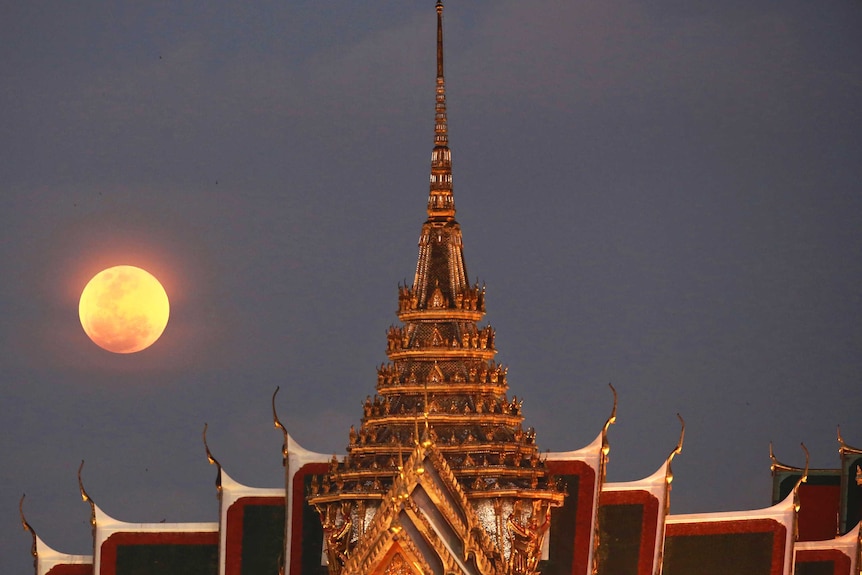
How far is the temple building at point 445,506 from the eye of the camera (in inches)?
1291

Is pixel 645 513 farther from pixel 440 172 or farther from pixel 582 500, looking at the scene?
pixel 440 172

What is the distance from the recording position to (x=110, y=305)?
126 ft

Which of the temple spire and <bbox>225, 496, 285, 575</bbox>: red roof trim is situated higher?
the temple spire

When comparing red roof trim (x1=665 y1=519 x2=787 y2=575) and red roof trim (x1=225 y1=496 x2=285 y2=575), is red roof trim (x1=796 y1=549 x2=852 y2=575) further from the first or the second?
red roof trim (x1=225 y1=496 x2=285 y2=575)

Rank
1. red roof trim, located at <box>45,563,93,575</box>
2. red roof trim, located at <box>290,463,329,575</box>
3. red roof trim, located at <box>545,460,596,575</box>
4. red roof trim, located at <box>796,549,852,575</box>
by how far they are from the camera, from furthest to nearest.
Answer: red roof trim, located at <box>45,563,93,575</box>, red roof trim, located at <box>796,549,852,575</box>, red roof trim, located at <box>290,463,329,575</box>, red roof trim, located at <box>545,460,596,575</box>

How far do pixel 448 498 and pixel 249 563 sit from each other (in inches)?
185

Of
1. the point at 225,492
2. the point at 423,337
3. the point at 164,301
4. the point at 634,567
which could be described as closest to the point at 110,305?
the point at 164,301

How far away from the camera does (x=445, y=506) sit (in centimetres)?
3266

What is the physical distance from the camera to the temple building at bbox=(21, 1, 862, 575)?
3278 centimetres

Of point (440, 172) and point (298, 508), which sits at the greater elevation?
point (440, 172)

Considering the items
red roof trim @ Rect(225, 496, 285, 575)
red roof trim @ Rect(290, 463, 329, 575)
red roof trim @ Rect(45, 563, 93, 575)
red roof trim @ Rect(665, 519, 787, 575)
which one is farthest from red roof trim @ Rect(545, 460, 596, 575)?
red roof trim @ Rect(45, 563, 93, 575)

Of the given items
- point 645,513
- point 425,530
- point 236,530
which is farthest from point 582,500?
point 236,530

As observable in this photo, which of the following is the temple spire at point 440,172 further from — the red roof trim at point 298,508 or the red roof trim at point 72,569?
the red roof trim at point 72,569

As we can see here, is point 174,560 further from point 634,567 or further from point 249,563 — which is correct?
point 634,567
